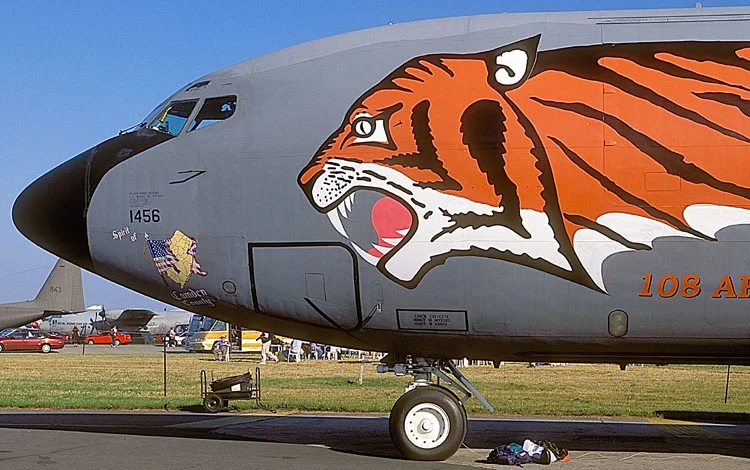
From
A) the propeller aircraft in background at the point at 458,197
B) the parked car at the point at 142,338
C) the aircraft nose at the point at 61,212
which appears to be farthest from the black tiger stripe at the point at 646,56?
the parked car at the point at 142,338

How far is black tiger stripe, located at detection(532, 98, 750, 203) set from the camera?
36.1 ft

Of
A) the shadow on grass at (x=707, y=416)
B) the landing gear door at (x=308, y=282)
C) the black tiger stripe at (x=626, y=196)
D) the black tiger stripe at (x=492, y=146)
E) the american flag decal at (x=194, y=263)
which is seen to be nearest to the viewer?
the black tiger stripe at (x=626, y=196)

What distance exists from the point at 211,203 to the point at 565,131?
15.8 feet


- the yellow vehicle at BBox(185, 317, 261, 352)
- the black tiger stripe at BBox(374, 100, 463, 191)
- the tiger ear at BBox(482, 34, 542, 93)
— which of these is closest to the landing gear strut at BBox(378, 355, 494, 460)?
the black tiger stripe at BBox(374, 100, 463, 191)

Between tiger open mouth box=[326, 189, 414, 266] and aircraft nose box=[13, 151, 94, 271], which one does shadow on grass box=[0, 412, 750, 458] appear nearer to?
tiger open mouth box=[326, 189, 414, 266]

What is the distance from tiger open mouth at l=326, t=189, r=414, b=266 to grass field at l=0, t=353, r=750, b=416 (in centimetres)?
922

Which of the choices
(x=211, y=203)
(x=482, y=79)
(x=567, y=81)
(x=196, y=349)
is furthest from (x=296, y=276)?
(x=196, y=349)

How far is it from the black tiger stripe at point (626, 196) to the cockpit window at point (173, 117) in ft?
17.6

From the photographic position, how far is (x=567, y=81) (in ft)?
38.2

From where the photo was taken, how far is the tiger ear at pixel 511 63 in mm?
11773

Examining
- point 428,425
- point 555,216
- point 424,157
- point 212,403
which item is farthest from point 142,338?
point 555,216

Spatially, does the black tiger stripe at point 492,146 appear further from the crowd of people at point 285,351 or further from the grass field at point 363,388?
the crowd of people at point 285,351

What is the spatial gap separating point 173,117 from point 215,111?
0.70 metres

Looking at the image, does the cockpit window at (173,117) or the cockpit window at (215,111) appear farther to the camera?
the cockpit window at (173,117)
